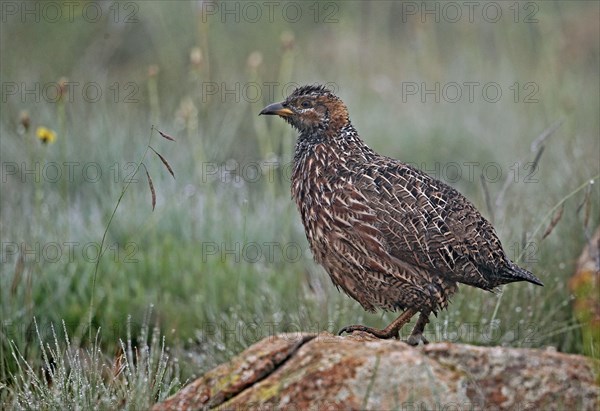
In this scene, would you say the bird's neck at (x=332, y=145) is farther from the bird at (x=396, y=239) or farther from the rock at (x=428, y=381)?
the rock at (x=428, y=381)

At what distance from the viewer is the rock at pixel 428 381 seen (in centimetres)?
311

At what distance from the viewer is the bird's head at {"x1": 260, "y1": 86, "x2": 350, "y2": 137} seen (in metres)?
4.83

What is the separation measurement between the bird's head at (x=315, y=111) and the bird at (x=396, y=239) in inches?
11.0

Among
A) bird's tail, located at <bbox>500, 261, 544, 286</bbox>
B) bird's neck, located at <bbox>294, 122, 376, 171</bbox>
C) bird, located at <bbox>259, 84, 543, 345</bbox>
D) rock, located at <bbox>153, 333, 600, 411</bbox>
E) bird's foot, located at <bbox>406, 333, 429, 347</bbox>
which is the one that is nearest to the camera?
rock, located at <bbox>153, 333, 600, 411</bbox>

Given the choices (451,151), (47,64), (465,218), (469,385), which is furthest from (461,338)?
(47,64)

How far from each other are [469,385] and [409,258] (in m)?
1.27

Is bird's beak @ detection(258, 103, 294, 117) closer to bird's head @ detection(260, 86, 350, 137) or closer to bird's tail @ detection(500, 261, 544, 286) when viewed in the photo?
bird's head @ detection(260, 86, 350, 137)

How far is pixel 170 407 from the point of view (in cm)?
338

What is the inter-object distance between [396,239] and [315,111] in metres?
0.88

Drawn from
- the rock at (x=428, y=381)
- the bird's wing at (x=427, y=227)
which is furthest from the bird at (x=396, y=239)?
the rock at (x=428, y=381)

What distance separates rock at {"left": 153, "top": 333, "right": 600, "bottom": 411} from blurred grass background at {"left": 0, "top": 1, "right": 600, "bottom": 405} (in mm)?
801

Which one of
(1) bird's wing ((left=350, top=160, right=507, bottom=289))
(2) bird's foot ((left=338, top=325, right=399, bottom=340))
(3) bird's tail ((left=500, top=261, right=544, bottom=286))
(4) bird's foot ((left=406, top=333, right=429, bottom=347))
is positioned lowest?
(2) bird's foot ((left=338, top=325, right=399, bottom=340))

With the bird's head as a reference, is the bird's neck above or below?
below

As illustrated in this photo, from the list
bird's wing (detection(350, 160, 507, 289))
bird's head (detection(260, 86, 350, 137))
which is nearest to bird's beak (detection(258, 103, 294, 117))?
bird's head (detection(260, 86, 350, 137))
